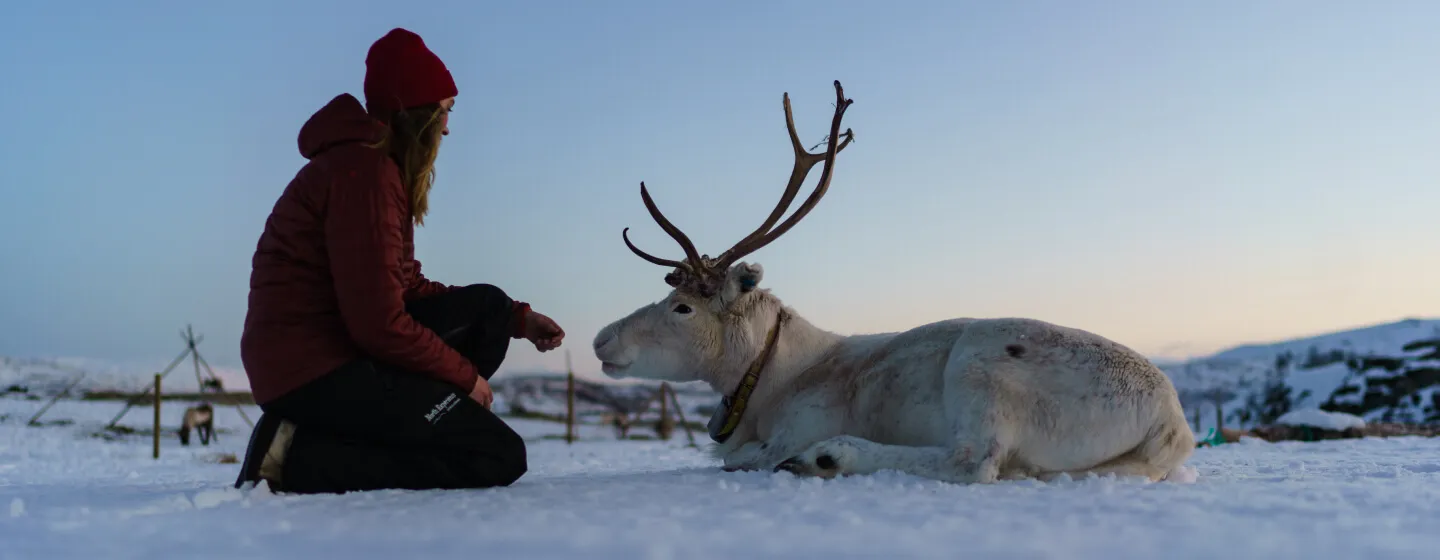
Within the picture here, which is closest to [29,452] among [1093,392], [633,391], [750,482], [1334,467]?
[750,482]

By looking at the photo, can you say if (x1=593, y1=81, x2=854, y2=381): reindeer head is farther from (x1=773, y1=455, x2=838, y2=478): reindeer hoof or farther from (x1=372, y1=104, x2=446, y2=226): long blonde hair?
(x1=372, y1=104, x2=446, y2=226): long blonde hair

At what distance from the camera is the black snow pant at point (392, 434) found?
3609 millimetres

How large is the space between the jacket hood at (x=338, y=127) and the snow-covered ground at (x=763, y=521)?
1299 mm

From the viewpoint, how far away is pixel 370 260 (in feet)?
11.4

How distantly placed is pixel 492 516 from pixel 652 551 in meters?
0.85

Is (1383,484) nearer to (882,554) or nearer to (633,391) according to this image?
(882,554)

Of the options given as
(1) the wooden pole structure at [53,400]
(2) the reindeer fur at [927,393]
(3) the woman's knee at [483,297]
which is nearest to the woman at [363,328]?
(3) the woman's knee at [483,297]

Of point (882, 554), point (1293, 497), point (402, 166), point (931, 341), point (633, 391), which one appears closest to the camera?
point (882, 554)

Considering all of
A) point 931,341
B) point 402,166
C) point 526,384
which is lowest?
point 526,384

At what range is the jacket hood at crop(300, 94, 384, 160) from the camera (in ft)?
12.0

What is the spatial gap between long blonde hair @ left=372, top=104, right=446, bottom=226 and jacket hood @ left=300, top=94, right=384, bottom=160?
11cm

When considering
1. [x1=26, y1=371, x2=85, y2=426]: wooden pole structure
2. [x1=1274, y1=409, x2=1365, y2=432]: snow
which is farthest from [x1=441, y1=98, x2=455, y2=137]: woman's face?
[x1=26, y1=371, x2=85, y2=426]: wooden pole structure

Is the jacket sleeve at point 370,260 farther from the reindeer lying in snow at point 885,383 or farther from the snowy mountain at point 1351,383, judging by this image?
the snowy mountain at point 1351,383

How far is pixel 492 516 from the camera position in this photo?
2789mm
